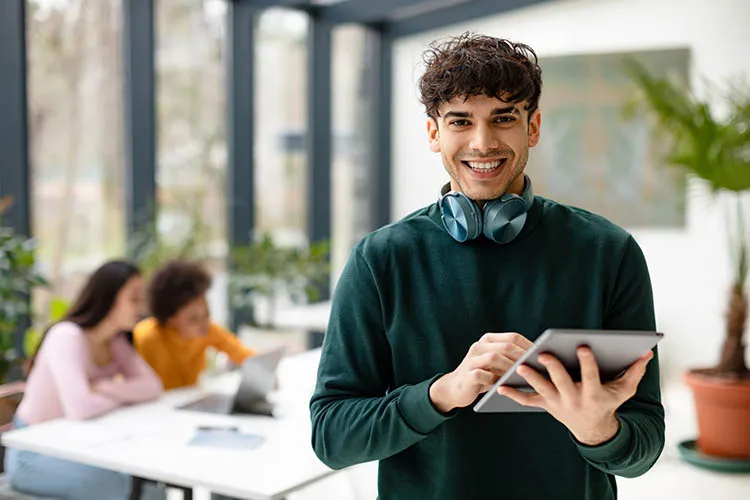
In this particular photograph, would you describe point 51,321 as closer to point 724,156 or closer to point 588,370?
point 724,156

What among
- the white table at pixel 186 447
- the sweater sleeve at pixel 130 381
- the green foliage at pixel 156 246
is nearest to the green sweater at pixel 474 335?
the white table at pixel 186 447

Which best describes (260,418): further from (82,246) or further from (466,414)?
(82,246)

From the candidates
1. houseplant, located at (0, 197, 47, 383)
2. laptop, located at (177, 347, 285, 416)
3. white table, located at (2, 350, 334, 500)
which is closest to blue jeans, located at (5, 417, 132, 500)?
white table, located at (2, 350, 334, 500)

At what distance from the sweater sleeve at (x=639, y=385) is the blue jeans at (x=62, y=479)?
2172 mm

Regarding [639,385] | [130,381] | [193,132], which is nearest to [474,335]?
[639,385]

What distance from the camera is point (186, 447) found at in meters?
2.92

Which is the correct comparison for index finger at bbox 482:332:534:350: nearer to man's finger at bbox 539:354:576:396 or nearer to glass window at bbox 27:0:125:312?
man's finger at bbox 539:354:576:396

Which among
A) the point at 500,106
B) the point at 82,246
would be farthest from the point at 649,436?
the point at 82,246

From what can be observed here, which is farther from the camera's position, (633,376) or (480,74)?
(480,74)

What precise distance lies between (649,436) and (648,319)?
175 millimetres

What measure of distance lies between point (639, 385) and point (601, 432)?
169 mm

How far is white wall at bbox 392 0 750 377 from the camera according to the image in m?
6.48

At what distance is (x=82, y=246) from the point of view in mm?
5188

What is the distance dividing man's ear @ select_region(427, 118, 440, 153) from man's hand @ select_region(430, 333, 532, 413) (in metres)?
0.36
